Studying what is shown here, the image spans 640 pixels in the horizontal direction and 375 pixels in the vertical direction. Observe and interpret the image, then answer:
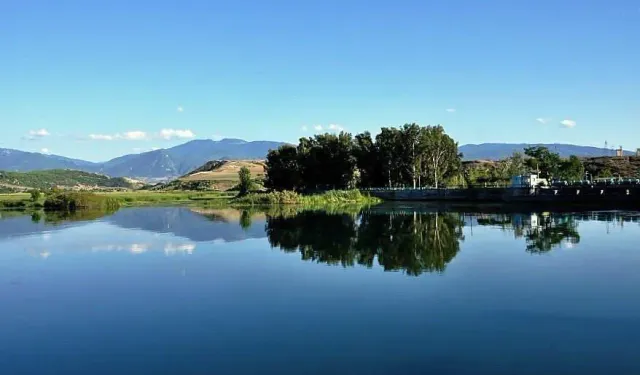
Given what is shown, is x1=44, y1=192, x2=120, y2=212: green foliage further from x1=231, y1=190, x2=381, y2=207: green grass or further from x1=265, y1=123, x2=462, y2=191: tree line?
x1=265, y1=123, x2=462, y2=191: tree line

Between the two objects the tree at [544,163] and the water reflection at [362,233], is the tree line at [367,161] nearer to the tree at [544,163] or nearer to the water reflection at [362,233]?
the tree at [544,163]

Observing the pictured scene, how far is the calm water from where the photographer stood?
10.9m

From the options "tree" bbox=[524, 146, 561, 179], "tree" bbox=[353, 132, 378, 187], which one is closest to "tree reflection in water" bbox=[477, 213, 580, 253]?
"tree" bbox=[353, 132, 378, 187]

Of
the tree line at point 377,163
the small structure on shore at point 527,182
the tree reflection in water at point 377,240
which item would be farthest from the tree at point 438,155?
the tree reflection in water at point 377,240

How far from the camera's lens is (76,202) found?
68188mm

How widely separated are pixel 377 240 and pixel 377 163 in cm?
5460

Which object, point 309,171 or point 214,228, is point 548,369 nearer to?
point 214,228

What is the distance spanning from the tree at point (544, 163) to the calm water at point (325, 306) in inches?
2449

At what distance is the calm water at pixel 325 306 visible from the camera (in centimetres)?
1092

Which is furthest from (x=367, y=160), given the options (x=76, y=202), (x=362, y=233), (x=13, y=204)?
(x=362, y=233)

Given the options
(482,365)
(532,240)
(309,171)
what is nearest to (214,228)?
(532,240)

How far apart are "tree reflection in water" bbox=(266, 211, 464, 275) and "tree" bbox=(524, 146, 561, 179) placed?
4914 centimetres

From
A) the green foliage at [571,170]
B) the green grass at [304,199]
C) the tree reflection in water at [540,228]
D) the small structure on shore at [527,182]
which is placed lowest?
the tree reflection in water at [540,228]

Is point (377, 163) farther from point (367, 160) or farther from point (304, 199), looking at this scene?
point (304, 199)
